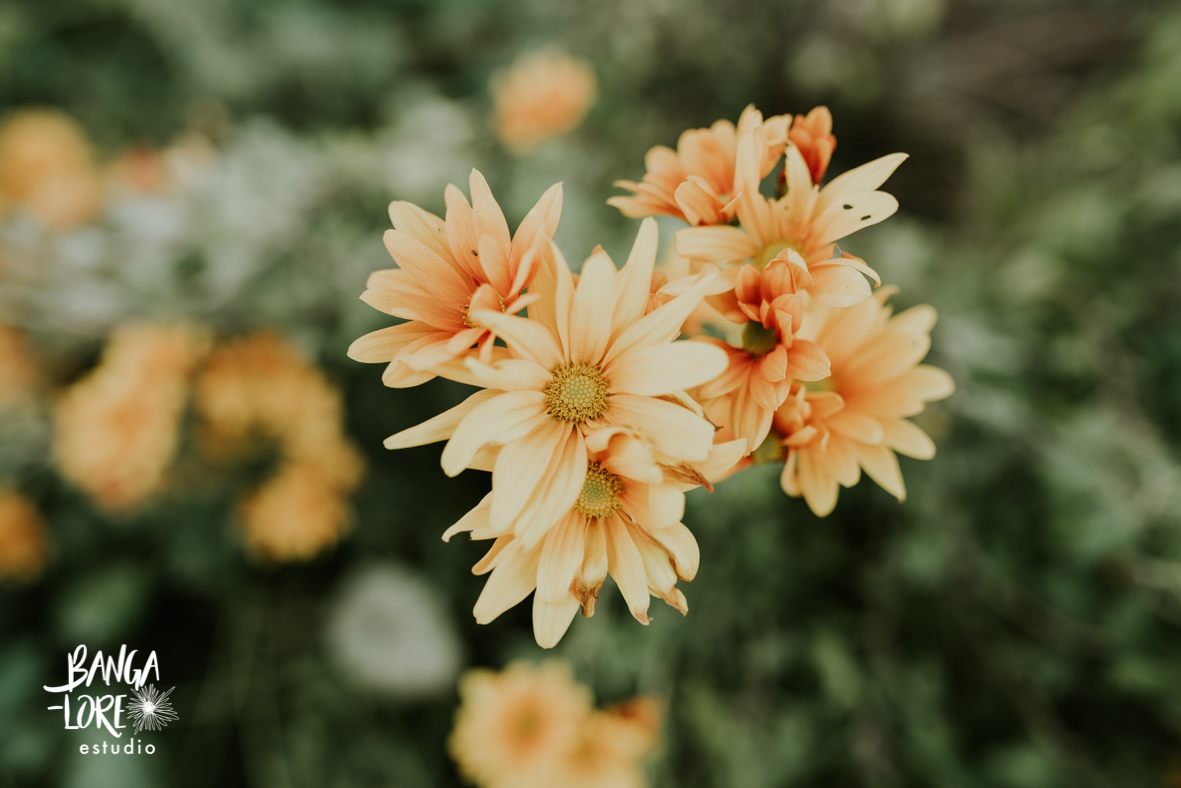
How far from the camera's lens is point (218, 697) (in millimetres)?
1988

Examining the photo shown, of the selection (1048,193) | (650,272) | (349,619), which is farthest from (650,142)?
(349,619)

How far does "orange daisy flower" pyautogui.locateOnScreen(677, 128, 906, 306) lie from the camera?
0.60m

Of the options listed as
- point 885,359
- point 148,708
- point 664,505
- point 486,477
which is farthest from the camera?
point 486,477

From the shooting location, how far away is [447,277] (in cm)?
64

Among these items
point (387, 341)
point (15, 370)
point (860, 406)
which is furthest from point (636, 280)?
point (15, 370)

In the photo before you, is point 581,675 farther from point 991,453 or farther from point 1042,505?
point 1042,505

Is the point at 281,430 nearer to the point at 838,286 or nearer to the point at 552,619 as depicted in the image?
the point at 552,619

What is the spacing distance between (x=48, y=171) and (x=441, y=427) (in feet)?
8.39

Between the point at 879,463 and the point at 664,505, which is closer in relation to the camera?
the point at 664,505

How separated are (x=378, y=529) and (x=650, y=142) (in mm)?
1575

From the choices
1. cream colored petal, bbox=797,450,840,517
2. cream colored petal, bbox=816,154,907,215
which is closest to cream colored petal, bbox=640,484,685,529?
cream colored petal, bbox=797,450,840,517

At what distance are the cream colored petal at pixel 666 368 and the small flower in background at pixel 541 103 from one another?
1.51 metres

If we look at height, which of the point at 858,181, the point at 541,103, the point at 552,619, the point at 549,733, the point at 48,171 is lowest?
the point at 549,733

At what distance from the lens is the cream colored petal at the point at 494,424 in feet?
1.74
